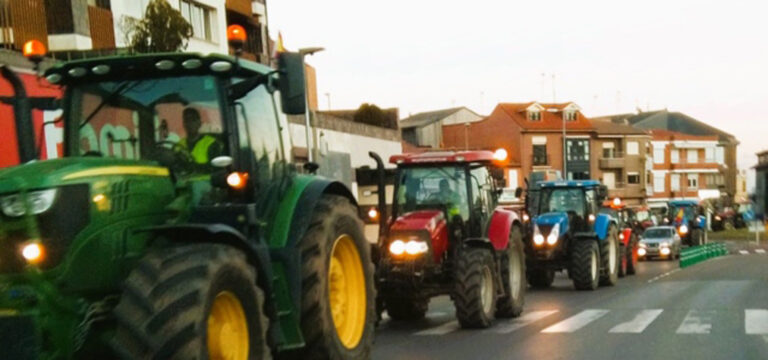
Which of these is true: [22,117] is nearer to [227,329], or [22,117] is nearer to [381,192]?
[227,329]

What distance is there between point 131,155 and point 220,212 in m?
0.78

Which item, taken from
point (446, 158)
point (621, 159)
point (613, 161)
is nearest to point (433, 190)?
point (446, 158)

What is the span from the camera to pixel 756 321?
14359 mm

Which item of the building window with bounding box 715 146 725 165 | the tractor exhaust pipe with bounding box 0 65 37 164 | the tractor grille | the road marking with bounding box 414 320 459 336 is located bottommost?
the building window with bounding box 715 146 725 165

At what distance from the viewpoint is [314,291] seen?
7.98 meters

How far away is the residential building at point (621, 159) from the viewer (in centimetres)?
9325

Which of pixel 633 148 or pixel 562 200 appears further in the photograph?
pixel 633 148

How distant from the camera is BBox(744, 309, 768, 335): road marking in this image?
13.1m

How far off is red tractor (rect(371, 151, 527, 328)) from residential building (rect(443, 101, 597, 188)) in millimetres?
69091

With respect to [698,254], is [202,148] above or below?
above

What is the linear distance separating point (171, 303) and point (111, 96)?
2.25 metres

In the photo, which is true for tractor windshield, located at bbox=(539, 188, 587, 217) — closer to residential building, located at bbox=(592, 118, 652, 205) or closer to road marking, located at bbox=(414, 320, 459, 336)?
road marking, located at bbox=(414, 320, 459, 336)

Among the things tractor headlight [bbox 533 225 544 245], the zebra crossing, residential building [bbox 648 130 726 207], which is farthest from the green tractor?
residential building [bbox 648 130 726 207]

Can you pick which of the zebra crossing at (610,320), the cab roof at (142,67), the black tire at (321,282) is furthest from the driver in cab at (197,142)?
the zebra crossing at (610,320)
